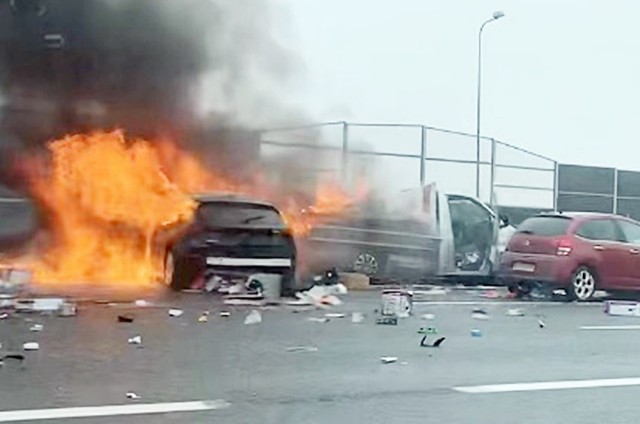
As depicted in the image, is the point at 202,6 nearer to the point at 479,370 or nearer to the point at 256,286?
the point at 256,286

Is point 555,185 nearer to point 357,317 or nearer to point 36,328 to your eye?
point 357,317

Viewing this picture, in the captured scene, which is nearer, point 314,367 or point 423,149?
point 314,367

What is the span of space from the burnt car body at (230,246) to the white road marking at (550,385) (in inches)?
287

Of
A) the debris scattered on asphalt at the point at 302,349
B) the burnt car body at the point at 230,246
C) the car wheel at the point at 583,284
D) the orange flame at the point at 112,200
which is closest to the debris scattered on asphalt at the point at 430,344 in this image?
the debris scattered on asphalt at the point at 302,349

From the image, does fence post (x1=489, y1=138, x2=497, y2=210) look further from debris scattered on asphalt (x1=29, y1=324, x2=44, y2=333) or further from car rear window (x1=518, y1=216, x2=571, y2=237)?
debris scattered on asphalt (x1=29, y1=324, x2=44, y2=333)

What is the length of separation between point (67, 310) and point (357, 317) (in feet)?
10.6

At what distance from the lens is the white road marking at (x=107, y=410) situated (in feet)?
20.5

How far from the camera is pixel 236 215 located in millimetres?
15195

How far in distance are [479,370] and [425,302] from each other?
7091 mm

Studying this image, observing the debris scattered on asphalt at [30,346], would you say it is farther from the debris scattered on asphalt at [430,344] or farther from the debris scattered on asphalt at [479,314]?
the debris scattered on asphalt at [479,314]

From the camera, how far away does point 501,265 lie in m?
17.1

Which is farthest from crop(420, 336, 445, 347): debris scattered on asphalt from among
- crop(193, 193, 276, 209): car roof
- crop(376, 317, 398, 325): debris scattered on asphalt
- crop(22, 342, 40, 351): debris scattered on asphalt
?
crop(193, 193, 276, 209): car roof

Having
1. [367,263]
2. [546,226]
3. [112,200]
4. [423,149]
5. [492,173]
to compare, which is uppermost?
[423,149]

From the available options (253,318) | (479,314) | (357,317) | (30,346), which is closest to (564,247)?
(479,314)
